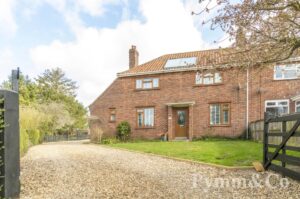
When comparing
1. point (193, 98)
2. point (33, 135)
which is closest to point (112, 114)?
point (33, 135)

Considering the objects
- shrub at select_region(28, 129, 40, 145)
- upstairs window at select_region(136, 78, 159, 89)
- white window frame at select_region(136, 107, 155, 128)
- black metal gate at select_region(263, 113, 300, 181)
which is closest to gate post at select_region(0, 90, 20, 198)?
black metal gate at select_region(263, 113, 300, 181)

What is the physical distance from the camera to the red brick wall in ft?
60.9

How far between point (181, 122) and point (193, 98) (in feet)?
7.01

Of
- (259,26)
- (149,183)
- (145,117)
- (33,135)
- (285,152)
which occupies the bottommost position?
(33,135)

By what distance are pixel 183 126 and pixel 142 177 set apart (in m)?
14.4

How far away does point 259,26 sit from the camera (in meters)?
6.00

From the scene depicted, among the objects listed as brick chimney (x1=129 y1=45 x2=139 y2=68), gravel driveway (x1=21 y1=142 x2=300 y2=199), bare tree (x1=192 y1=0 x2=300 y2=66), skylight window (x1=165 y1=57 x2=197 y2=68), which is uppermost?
brick chimney (x1=129 y1=45 x2=139 y2=68)

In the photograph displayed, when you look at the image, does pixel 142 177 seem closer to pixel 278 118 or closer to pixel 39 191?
pixel 39 191

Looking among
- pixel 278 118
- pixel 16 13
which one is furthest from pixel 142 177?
pixel 16 13

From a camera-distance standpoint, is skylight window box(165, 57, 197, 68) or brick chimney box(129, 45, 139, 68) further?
brick chimney box(129, 45, 139, 68)

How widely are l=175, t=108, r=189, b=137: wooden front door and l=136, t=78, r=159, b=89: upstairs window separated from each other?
286cm

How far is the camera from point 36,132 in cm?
1977

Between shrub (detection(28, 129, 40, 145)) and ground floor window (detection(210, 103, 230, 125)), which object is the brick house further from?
shrub (detection(28, 129, 40, 145))

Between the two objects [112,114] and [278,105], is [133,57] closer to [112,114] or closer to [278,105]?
[112,114]
